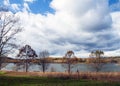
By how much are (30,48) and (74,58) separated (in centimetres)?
1447

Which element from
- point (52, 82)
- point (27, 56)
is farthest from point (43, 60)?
point (52, 82)

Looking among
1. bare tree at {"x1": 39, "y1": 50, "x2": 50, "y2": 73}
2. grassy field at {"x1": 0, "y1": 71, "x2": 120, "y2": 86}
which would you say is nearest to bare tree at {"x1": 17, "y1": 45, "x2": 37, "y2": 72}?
bare tree at {"x1": 39, "y1": 50, "x2": 50, "y2": 73}

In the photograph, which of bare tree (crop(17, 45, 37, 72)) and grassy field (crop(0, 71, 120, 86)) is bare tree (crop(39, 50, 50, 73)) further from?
grassy field (crop(0, 71, 120, 86))

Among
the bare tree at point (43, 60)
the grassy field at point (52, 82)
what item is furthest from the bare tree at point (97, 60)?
the grassy field at point (52, 82)

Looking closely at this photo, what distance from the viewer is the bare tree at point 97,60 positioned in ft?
240

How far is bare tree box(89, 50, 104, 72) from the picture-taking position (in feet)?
240

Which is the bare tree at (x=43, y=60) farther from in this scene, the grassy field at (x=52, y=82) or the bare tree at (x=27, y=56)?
the grassy field at (x=52, y=82)

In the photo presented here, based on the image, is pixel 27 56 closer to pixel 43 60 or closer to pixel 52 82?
pixel 43 60

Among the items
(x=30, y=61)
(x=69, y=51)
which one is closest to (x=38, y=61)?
(x=30, y=61)

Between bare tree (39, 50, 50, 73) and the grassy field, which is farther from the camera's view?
bare tree (39, 50, 50, 73)

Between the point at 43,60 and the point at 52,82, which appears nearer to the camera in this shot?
the point at 52,82

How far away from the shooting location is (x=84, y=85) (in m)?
27.0

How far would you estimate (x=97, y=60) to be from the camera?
7331 centimetres

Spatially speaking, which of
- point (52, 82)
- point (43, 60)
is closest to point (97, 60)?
point (43, 60)
